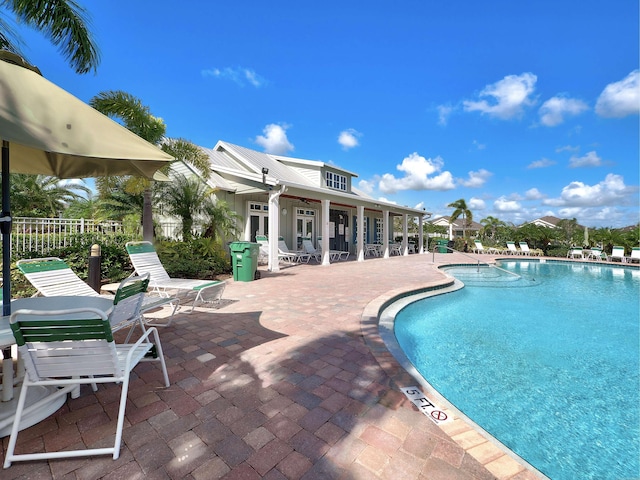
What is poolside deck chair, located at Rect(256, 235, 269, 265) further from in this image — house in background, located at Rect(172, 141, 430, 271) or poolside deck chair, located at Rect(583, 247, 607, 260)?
poolside deck chair, located at Rect(583, 247, 607, 260)

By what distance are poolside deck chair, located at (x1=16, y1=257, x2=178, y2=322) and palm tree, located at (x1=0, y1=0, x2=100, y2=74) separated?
6984 mm

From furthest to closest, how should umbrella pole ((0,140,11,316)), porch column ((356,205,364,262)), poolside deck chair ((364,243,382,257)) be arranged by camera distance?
poolside deck chair ((364,243,382,257)) → porch column ((356,205,364,262)) → umbrella pole ((0,140,11,316))

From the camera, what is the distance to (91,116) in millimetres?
2371

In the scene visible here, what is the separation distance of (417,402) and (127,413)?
253 centimetres

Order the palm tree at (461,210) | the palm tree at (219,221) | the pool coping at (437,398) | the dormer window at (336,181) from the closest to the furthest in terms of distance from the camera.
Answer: the pool coping at (437,398) → the palm tree at (219,221) → the dormer window at (336,181) → the palm tree at (461,210)

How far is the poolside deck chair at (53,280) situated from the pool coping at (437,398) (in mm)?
3069

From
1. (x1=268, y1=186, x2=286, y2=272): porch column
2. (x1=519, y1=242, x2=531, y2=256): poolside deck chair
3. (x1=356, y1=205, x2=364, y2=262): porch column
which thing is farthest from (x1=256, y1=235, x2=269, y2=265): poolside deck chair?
(x1=519, y1=242, x2=531, y2=256): poolside deck chair

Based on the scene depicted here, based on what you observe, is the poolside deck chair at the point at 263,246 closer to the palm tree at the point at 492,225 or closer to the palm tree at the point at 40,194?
the palm tree at the point at 40,194

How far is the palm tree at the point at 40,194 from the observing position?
1853cm

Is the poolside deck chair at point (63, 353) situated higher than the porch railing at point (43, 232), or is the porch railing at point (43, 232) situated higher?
the porch railing at point (43, 232)

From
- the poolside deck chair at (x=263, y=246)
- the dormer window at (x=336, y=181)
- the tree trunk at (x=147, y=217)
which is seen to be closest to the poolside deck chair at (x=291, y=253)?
the poolside deck chair at (x=263, y=246)

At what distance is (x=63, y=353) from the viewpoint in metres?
2.01

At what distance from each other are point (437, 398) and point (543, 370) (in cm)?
262

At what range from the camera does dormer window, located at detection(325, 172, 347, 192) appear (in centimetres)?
2003
